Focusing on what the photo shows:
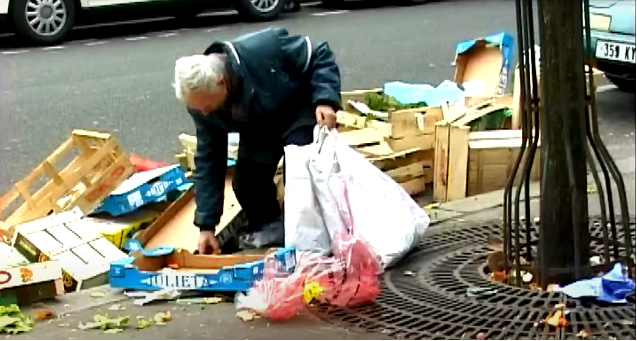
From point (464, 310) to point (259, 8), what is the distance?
10.6 meters

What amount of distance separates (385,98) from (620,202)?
8.15ft

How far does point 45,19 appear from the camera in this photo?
12625 mm

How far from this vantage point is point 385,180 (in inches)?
187

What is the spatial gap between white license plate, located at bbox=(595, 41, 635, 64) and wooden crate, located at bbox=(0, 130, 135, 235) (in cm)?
→ 350

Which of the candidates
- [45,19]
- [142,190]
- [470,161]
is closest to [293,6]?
[45,19]

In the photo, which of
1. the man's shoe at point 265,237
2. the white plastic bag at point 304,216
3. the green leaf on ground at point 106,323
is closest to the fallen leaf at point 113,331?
the green leaf on ground at point 106,323

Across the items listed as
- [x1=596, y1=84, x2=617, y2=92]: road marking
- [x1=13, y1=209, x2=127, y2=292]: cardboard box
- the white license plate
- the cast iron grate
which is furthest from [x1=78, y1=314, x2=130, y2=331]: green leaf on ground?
[x1=596, y1=84, x2=617, y2=92]: road marking

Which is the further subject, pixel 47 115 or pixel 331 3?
pixel 331 3

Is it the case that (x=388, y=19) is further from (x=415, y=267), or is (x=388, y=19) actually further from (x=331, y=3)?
(x=415, y=267)

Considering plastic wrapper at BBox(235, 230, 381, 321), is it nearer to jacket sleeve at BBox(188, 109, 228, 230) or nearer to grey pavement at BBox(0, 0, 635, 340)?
grey pavement at BBox(0, 0, 635, 340)

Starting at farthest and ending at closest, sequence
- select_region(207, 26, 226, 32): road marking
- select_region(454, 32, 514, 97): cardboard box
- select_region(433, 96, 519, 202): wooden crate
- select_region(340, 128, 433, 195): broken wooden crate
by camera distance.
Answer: select_region(207, 26, 226, 32): road marking
select_region(454, 32, 514, 97): cardboard box
select_region(340, 128, 433, 195): broken wooden crate
select_region(433, 96, 519, 202): wooden crate

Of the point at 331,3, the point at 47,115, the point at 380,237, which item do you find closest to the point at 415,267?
the point at 380,237

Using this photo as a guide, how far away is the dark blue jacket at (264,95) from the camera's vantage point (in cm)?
480

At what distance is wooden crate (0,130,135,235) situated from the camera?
5.52 m
